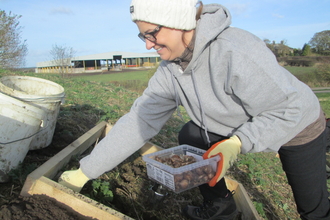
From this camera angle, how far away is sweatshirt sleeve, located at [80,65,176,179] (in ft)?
6.79

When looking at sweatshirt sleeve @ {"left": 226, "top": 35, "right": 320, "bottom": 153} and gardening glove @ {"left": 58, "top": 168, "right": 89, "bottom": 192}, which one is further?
gardening glove @ {"left": 58, "top": 168, "right": 89, "bottom": 192}

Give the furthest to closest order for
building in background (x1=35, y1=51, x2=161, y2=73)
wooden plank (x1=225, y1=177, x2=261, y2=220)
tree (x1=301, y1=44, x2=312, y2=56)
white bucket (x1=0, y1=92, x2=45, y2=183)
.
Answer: building in background (x1=35, y1=51, x2=161, y2=73), tree (x1=301, y1=44, x2=312, y2=56), wooden plank (x1=225, y1=177, x2=261, y2=220), white bucket (x1=0, y1=92, x2=45, y2=183)

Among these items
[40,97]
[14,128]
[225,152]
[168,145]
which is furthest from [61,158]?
[168,145]

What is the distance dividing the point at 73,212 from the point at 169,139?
2.70m

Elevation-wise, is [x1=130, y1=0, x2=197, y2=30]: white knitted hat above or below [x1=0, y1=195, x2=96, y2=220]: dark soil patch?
above

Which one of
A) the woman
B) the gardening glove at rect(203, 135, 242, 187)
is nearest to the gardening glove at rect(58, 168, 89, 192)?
the woman

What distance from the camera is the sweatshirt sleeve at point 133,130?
2.07m

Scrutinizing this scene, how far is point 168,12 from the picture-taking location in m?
1.60

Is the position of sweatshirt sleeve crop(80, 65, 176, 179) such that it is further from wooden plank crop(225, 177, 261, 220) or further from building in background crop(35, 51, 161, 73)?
building in background crop(35, 51, 161, 73)

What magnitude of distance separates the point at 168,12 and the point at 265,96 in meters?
0.80

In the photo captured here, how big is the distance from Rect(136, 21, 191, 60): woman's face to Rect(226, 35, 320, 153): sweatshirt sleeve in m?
0.36

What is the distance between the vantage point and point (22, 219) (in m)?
1.58

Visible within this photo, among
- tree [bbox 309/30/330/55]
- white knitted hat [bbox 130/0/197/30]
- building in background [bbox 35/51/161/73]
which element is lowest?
building in background [bbox 35/51/161/73]

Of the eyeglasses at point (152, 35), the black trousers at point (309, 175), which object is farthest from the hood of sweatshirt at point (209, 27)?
the black trousers at point (309, 175)
